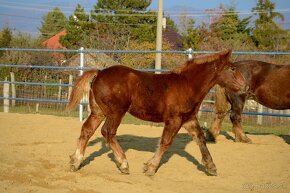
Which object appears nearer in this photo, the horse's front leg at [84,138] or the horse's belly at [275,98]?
the horse's front leg at [84,138]

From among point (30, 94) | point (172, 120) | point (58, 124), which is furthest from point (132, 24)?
point (172, 120)

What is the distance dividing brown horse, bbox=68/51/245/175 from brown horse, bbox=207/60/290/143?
257 centimetres

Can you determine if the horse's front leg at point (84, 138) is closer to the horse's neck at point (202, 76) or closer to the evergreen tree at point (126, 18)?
the horse's neck at point (202, 76)

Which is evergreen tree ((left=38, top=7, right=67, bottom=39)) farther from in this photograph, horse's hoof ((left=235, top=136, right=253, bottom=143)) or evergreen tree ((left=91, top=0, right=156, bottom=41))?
horse's hoof ((left=235, top=136, right=253, bottom=143))

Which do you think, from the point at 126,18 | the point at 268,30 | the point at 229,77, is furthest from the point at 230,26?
the point at 229,77

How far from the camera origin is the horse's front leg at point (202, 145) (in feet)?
19.2

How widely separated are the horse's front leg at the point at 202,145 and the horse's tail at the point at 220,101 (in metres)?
2.65

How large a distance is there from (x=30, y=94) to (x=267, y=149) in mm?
10396

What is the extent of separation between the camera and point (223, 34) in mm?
32312

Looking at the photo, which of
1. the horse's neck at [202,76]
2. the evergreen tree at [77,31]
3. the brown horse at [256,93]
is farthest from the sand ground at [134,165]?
the evergreen tree at [77,31]

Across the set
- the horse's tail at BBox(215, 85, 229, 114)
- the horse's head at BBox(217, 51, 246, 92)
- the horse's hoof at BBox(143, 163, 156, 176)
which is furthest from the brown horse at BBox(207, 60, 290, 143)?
the horse's hoof at BBox(143, 163, 156, 176)

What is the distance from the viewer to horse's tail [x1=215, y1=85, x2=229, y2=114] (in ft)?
28.0

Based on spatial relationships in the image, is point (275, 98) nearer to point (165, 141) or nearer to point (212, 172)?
point (212, 172)

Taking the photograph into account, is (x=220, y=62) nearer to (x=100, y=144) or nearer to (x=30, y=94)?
(x=100, y=144)
